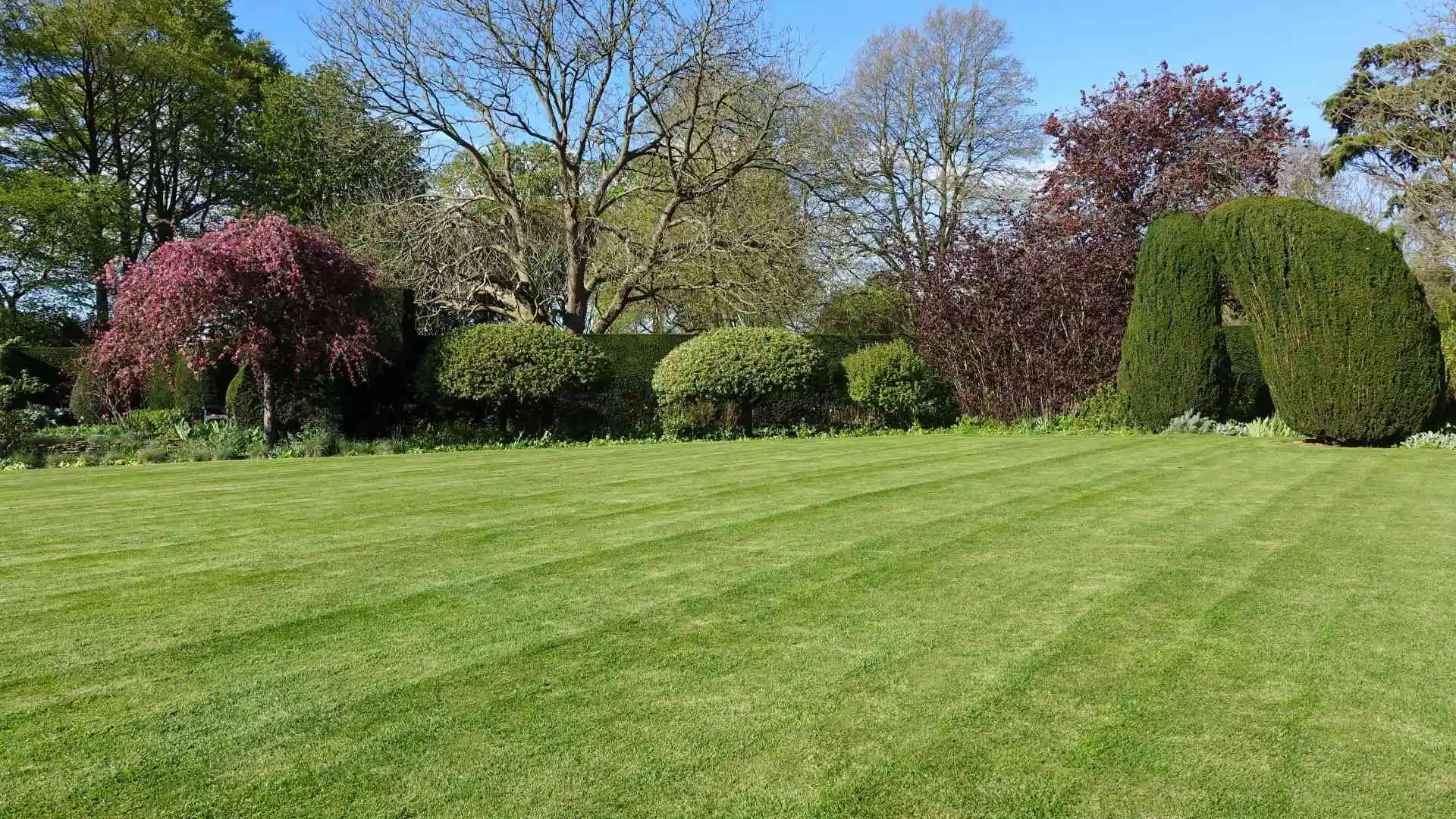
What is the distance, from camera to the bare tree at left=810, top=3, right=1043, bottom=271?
92.1 ft

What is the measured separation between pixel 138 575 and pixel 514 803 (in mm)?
3065

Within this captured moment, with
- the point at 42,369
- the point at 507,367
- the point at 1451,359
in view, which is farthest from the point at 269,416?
the point at 1451,359

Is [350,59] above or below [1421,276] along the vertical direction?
above

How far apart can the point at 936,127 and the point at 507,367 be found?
63.7ft

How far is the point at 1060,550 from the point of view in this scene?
15.9ft

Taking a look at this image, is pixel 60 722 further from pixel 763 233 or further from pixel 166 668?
pixel 763 233

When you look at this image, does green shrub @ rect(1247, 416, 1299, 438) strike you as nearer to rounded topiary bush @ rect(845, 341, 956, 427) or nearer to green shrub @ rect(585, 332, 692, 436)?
rounded topiary bush @ rect(845, 341, 956, 427)

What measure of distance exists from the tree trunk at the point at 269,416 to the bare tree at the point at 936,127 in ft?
60.9

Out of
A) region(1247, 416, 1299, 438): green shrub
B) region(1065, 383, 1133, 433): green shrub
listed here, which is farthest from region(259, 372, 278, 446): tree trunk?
region(1247, 416, 1299, 438): green shrub

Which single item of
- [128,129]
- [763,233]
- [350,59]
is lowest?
[763,233]

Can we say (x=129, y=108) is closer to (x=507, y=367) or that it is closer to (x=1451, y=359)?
(x=507, y=367)

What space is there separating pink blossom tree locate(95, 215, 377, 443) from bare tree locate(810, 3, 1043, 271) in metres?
17.8

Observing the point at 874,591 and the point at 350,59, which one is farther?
the point at 350,59

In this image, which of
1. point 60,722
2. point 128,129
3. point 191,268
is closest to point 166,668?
point 60,722
